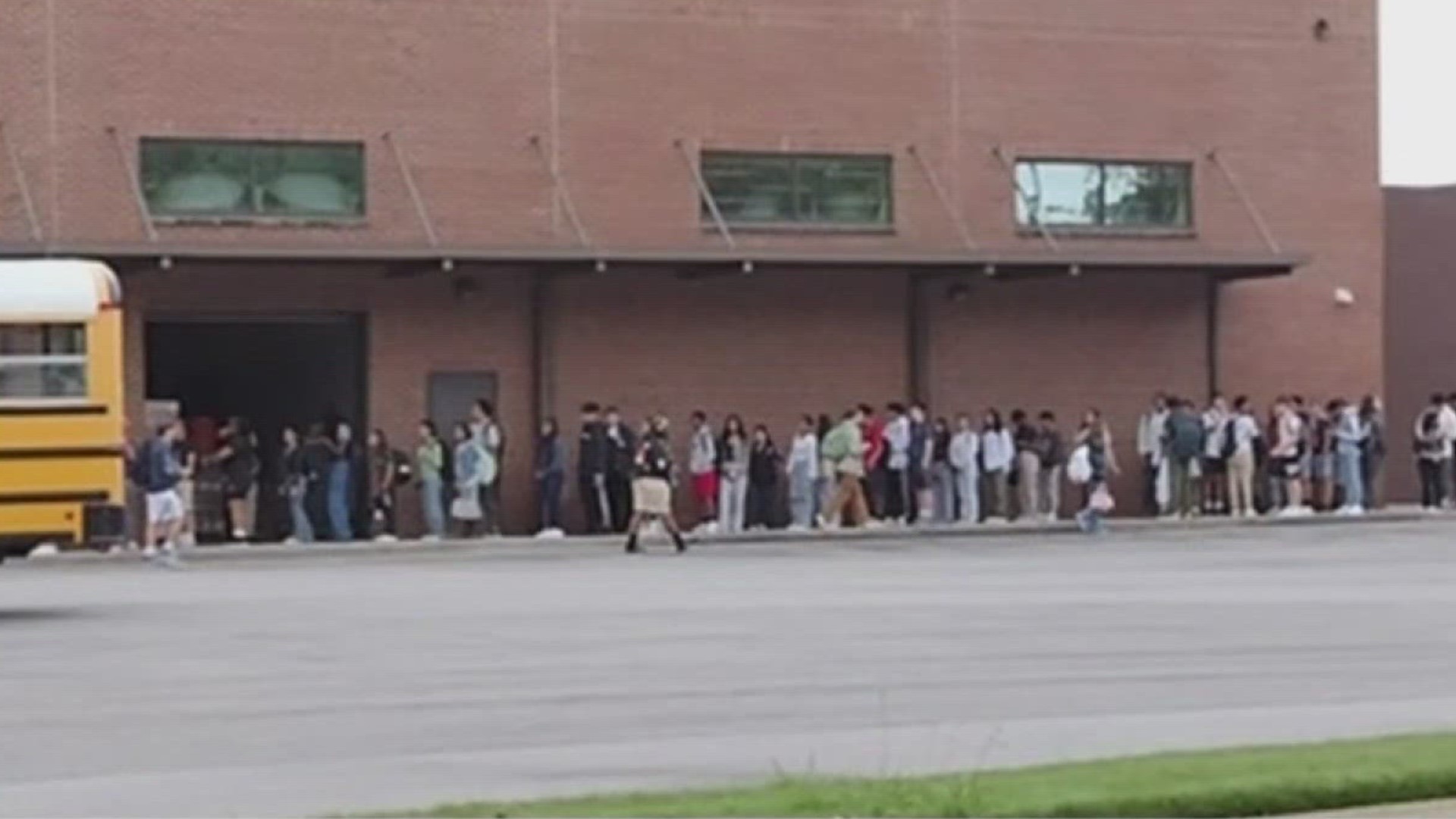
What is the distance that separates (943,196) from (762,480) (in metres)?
5.28

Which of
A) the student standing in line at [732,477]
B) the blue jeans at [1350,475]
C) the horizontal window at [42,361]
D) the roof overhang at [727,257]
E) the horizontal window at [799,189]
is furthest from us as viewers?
the blue jeans at [1350,475]

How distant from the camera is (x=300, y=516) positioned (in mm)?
44562

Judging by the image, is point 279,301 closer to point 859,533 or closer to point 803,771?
point 859,533

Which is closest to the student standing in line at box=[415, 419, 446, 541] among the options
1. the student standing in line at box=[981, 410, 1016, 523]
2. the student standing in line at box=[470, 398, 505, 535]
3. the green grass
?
the student standing in line at box=[470, 398, 505, 535]

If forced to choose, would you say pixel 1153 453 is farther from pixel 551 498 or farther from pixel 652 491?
pixel 652 491

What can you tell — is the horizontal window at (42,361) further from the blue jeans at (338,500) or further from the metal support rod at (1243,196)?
the metal support rod at (1243,196)

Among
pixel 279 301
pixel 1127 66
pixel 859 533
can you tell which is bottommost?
pixel 859 533

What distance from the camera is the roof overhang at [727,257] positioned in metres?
43.3

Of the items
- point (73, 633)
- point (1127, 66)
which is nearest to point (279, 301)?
A: point (1127, 66)

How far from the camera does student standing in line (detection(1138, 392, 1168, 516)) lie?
49.5 meters

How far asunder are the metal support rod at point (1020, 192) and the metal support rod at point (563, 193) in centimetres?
668

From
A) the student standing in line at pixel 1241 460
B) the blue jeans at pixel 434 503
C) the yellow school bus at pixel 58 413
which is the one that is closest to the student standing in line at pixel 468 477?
the blue jeans at pixel 434 503

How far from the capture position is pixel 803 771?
49.9ft

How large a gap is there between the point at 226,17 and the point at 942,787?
108ft
